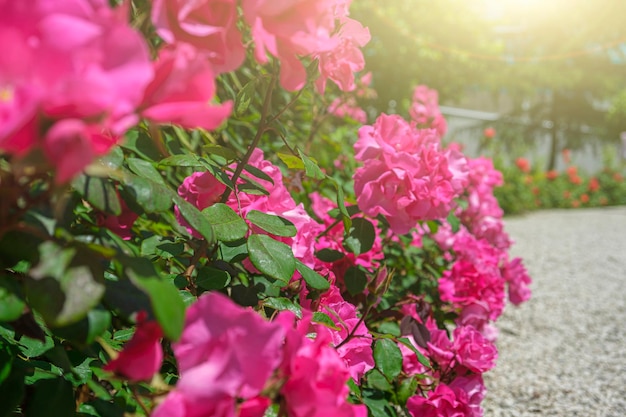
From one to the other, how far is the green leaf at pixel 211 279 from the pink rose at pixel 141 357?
1.18 ft

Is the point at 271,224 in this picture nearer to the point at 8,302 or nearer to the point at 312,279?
the point at 312,279

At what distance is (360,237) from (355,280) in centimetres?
11

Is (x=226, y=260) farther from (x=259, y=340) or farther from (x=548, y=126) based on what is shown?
(x=548, y=126)

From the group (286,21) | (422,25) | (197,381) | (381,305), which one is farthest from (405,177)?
(422,25)

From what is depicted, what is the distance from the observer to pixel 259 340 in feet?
1.28

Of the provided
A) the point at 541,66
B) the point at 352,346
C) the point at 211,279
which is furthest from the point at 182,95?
the point at 541,66

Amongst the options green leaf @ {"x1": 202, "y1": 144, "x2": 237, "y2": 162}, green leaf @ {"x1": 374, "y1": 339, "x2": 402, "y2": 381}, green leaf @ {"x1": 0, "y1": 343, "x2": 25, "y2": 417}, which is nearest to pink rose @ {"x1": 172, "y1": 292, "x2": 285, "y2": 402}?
green leaf @ {"x1": 0, "y1": 343, "x2": 25, "y2": 417}

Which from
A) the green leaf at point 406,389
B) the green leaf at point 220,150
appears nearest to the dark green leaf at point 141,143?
the green leaf at point 220,150

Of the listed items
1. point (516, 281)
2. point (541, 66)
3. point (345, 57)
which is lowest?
point (541, 66)

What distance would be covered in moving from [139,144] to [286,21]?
1.59ft

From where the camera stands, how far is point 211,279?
0.76 m

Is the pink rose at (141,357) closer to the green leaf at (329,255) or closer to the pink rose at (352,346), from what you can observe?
the pink rose at (352,346)

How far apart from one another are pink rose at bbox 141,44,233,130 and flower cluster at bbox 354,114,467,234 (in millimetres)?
679

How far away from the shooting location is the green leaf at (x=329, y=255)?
1.15m
